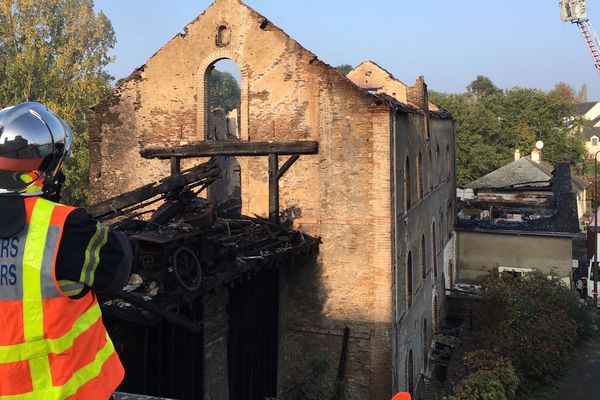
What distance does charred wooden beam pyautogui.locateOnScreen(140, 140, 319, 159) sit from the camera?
40.4 ft

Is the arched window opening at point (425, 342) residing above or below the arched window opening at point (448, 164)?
below

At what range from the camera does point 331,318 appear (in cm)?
1230

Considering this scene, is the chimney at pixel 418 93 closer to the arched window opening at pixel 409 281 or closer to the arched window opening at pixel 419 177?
the arched window opening at pixel 419 177

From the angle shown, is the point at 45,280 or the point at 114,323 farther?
the point at 114,323

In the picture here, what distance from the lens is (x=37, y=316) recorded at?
1.98m

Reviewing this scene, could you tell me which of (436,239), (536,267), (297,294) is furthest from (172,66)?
(536,267)

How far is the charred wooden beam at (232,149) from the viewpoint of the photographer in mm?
12310

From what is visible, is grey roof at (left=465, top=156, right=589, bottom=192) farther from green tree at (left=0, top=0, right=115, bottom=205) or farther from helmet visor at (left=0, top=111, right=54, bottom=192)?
helmet visor at (left=0, top=111, right=54, bottom=192)

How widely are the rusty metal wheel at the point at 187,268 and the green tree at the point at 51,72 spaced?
18420 millimetres

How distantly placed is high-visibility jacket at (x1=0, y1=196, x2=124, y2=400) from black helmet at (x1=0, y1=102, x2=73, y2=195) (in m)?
0.12

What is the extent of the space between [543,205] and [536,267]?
19.8 feet

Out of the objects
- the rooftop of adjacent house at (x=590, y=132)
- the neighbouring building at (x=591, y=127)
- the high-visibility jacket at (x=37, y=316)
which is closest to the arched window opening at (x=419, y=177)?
the high-visibility jacket at (x=37, y=316)

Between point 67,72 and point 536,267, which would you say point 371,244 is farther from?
point 67,72

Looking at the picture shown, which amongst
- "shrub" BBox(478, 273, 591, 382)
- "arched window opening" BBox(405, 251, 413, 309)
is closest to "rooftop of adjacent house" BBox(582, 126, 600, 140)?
"shrub" BBox(478, 273, 591, 382)
